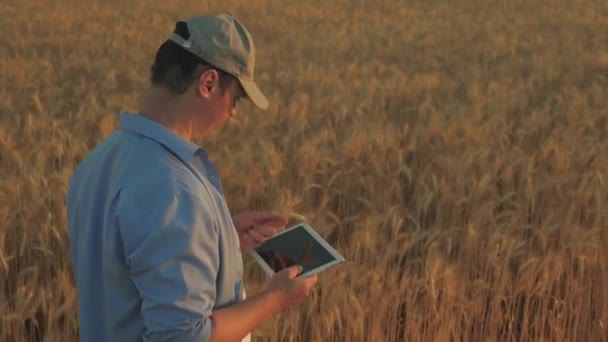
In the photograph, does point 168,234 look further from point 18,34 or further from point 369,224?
point 18,34

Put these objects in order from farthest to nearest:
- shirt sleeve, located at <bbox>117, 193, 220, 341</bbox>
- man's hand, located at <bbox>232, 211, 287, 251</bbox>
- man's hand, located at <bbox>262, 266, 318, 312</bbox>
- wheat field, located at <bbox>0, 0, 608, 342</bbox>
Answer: wheat field, located at <bbox>0, 0, 608, 342</bbox> < man's hand, located at <bbox>232, 211, 287, 251</bbox> < man's hand, located at <bbox>262, 266, 318, 312</bbox> < shirt sleeve, located at <bbox>117, 193, 220, 341</bbox>

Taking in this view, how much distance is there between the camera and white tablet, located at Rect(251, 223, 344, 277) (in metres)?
1.60

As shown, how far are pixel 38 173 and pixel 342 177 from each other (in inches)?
53.1

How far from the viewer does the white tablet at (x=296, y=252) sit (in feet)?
5.24

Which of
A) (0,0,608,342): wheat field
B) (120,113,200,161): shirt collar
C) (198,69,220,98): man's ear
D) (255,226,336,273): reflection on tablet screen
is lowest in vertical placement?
(0,0,608,342): wheat field

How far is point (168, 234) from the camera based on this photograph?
47.1 inches

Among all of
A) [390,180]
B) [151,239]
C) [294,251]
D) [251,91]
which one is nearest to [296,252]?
[294,251]

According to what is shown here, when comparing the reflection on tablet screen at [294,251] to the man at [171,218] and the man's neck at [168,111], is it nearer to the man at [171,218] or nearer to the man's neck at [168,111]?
the man at [171,218]

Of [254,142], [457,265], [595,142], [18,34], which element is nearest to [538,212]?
[457,265]

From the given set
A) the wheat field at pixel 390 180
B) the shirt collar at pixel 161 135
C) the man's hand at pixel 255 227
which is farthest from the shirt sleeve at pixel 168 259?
the wheat field at pixel 390 180

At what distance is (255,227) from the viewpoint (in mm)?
1746

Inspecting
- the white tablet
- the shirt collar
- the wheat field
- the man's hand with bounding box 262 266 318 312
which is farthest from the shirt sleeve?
the wheat field

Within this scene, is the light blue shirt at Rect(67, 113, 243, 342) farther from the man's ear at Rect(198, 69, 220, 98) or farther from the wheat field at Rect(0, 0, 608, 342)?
the wheat field at Rect(0, 0, 608, 342)

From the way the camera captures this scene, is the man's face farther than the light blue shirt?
Yes
